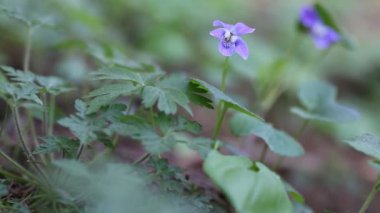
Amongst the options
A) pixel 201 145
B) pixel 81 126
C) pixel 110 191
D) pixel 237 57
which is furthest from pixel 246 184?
pixel 237 57

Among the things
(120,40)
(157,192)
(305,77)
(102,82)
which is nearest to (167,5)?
(120,40)

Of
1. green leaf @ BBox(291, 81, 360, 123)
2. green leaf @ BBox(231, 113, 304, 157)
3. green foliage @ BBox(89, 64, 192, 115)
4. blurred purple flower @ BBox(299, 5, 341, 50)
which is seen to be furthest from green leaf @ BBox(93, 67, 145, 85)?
blurred purple flower @ BBox(299, 5, 341, 50)

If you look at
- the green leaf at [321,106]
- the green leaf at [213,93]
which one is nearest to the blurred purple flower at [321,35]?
the green leaf at [321,106]

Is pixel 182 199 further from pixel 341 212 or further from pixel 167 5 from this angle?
pixel 167 5

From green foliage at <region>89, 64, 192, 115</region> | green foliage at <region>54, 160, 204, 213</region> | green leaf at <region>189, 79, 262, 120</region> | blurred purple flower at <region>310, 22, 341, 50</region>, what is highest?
blurred purple flower at <region>310, 22, 341, 50</region>

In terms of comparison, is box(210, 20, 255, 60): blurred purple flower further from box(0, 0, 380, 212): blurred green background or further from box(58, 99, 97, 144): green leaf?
box(0, 0, 380, 212): blurred green background

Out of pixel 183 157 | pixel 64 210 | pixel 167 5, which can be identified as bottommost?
pixel 183 157

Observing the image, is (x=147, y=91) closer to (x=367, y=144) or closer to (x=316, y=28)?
(x=367, y=144)
